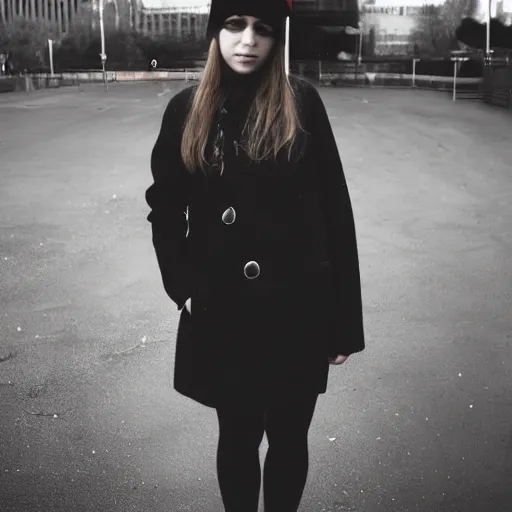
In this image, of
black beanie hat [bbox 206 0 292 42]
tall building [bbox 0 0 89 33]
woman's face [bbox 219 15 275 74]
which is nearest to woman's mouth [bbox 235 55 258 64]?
woman's face [bbox 219 15 275 74]

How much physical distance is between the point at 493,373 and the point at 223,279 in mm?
2641

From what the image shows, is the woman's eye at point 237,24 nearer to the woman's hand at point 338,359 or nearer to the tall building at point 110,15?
the woman's hand at point 338,359

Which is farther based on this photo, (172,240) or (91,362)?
(91,362)

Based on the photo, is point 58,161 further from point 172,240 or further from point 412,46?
point 412,46

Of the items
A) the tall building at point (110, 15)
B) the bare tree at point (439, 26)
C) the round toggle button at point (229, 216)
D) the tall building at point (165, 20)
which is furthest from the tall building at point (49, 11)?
the round toggle button at point (229, 216)

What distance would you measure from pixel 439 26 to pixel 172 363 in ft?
144

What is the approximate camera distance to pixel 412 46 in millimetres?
45844

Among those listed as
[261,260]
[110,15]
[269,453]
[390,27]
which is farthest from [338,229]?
[110,15]

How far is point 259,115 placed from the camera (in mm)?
1930

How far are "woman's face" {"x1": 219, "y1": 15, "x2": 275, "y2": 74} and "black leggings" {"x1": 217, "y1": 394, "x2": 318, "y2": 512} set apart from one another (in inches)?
39.4

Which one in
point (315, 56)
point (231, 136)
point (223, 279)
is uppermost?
point (315, 56)

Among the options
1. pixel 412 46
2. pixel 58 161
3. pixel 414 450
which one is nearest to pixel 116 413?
pixel 414 450

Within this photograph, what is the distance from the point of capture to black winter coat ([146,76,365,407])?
1969mm

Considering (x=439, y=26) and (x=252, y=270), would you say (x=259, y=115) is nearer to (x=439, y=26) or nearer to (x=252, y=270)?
(x=252, y=270)
